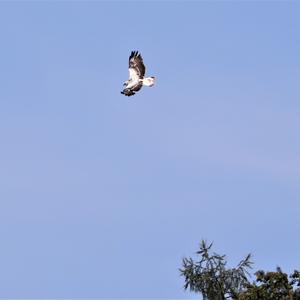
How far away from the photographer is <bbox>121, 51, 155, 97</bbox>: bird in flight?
6788 centimetres

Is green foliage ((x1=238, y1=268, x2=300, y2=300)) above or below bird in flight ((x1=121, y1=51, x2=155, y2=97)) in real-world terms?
below

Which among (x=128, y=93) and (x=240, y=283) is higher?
(x=128, y=93)

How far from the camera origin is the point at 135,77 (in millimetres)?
68750

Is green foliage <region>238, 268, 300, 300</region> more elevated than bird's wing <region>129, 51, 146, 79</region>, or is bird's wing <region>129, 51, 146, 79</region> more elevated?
Result: bird's wing <region>129, 51, 146, 79</region>

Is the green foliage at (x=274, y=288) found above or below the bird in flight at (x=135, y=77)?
below

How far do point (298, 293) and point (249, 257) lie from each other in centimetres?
603

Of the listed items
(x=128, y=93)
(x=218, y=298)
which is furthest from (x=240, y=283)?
(x=128, y=93)

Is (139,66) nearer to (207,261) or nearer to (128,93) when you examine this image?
(128,93)

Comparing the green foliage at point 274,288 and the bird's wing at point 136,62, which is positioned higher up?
the bird's wing at point 136,62

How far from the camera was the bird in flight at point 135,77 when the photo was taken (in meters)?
67.9

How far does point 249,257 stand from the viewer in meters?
77.6

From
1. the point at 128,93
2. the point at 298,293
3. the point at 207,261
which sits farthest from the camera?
the point at 207,261

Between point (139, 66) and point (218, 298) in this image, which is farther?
point (218, 298)

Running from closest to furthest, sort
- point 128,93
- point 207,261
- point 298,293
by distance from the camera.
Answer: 1. point 128,93
2. point 298,293
3. point 207,261
